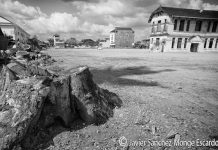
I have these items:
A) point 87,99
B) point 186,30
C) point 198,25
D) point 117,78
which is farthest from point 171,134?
point 198,25

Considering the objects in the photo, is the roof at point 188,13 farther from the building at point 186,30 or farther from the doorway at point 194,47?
the doorway at point 194,47

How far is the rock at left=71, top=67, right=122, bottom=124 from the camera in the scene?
312 cm

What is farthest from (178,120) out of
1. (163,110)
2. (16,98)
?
(16,98)

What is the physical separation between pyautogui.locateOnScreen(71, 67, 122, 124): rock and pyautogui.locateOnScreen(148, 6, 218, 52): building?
32.5m

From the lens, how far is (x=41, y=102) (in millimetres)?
2516

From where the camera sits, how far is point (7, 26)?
42.6 meters

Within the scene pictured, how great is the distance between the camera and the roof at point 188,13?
3177 cm

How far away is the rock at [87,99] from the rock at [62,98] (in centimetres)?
16

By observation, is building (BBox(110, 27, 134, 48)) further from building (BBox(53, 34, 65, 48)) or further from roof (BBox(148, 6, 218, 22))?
roof (BBox(148, 6, 218, 22))

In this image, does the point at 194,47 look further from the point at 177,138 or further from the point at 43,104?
the point at 43,104

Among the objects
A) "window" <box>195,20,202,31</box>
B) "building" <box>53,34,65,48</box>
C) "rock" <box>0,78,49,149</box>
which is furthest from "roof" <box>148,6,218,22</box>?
"building" <box>53,34,65,48</box>

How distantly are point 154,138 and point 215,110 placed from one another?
2409mm

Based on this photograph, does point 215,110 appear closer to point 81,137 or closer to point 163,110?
point 163,110

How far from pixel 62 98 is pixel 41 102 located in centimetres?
45
